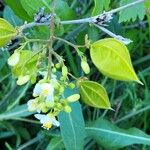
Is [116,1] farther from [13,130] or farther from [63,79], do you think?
[63,79]

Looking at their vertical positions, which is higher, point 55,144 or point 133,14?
point 133,14

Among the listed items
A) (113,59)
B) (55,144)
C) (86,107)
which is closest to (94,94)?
(113,59)

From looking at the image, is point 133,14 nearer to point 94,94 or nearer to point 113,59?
point 94,94

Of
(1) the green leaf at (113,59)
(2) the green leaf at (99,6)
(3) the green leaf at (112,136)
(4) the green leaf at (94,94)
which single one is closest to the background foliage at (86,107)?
(3) the green leaf at (112,136)

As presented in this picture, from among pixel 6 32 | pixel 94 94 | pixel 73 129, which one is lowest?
pixel 73 129

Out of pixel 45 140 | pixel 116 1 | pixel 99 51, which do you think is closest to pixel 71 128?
pixel 45 140

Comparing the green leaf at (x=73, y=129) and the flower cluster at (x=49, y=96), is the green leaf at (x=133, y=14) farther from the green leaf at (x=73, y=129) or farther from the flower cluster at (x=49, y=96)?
the flower cluster at (x=49, y=96)
